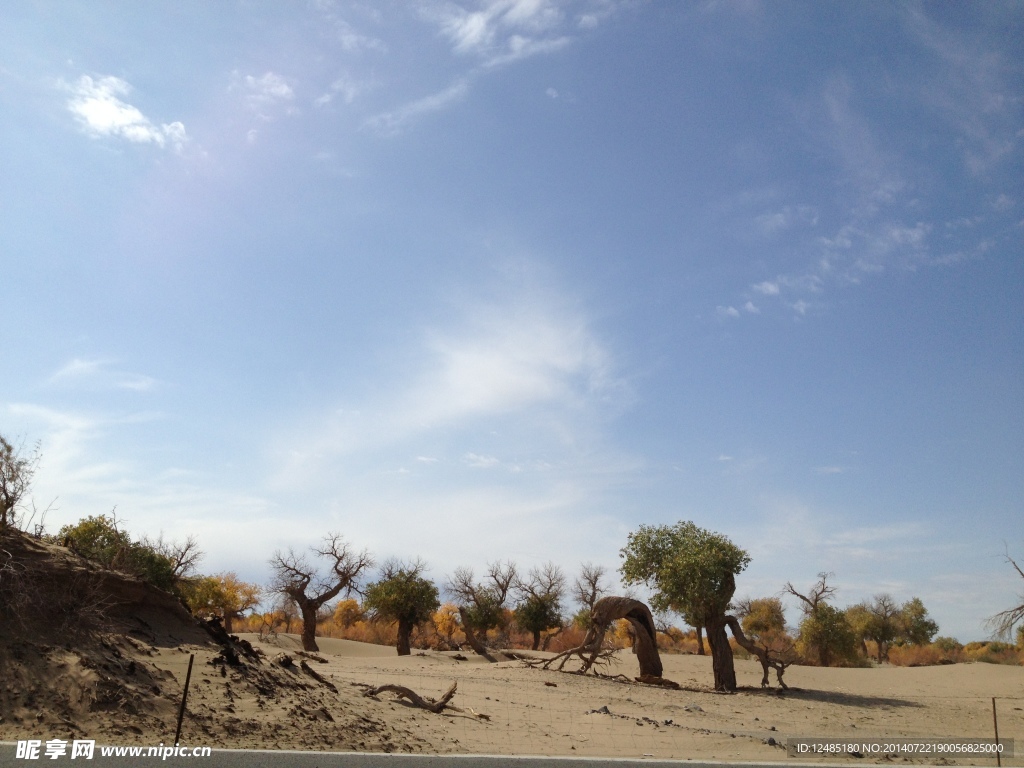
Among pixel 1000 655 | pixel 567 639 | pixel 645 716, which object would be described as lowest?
pixel 567 639

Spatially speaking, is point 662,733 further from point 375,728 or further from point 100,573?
point 100,573

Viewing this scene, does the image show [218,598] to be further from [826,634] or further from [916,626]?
[916,626]

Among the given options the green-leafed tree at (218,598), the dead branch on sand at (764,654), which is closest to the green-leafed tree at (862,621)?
the dead branch on sand at (764,654)

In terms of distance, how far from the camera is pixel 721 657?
2172 centimetres

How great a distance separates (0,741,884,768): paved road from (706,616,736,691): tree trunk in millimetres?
15714

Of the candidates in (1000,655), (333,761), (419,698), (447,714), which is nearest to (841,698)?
(447,714)

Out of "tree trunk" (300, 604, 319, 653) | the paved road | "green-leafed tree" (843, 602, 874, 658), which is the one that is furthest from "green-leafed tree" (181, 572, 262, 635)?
"green-leafed tree" (843, 602, 874, 658)

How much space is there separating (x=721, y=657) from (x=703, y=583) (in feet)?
9.60

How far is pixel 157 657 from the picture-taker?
990 centimetres

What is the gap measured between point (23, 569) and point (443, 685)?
965 centimetres

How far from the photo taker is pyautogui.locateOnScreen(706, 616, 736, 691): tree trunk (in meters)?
21.5

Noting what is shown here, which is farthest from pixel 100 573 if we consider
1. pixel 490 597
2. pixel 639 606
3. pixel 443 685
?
pixel 490 597

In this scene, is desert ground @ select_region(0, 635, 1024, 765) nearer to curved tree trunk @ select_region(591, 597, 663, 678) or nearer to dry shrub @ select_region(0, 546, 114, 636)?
dry shrub @ select_region(0, 546, 114, 636)

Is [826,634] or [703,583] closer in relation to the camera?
[703,583]
